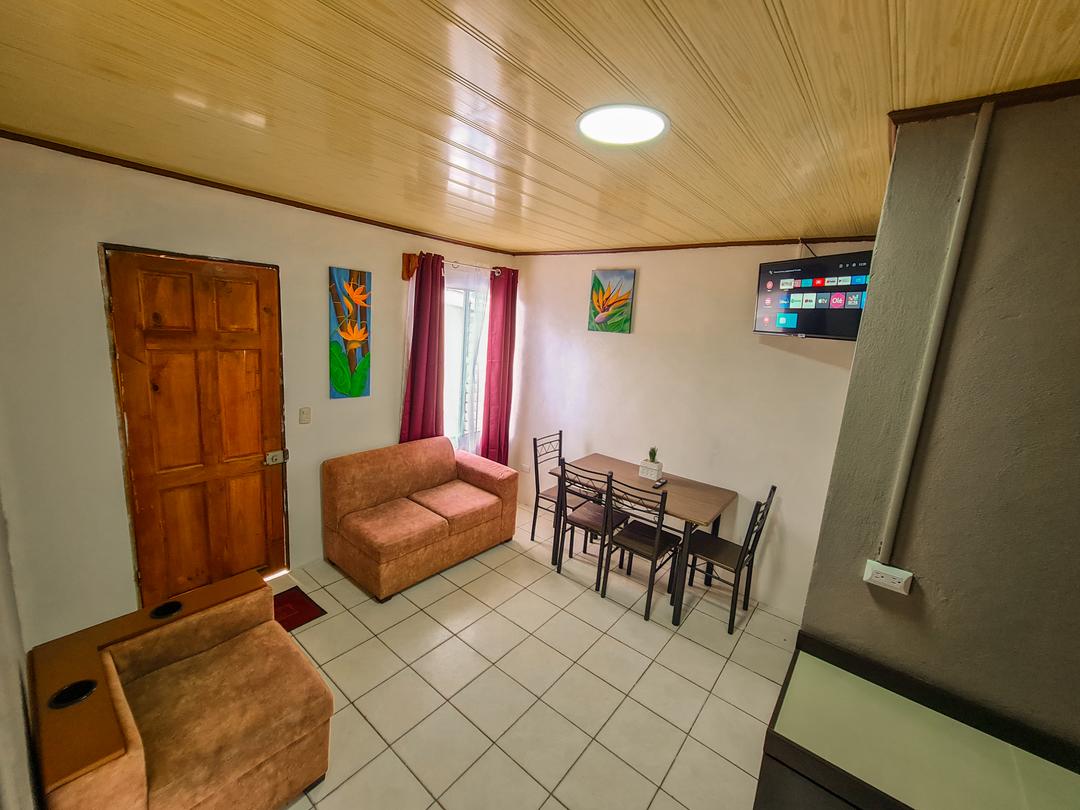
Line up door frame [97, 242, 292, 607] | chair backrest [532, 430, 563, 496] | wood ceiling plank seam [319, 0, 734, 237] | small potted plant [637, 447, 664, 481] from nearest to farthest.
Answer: wood ceiling plank seam [319, 0, 734, 237], door frame [97, 242, 292, 607], small potted plant [637, 447, 664, 481], chair backrest [532, 430, 563, 496]

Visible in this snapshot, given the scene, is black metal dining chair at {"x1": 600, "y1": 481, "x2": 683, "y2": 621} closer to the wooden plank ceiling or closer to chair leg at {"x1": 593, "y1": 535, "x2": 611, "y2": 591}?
chair leg at {"x1": 593, "y1": 535, "x2": 611, "y2": 591}

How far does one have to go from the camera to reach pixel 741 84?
108 centimetres

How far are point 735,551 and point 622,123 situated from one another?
267 centimetres

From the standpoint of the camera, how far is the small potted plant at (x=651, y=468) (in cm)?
322

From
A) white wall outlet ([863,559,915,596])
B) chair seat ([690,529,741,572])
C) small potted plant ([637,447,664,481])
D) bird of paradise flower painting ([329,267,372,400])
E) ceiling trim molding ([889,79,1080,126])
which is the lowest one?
chair seat ([690,529,741,572])

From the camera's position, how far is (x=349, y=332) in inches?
123

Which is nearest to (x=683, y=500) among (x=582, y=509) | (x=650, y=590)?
(x=650, y=590)

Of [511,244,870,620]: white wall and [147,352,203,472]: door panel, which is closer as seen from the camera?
[147,352,203,472]: door panel

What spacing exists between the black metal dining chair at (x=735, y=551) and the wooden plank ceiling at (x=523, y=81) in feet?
5.92

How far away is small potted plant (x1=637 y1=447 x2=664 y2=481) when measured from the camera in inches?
127

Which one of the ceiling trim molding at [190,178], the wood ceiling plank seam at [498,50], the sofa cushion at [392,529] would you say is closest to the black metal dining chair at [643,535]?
the sofa cushion at [392,529]

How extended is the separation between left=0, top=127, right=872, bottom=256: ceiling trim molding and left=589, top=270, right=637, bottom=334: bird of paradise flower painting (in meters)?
0.21

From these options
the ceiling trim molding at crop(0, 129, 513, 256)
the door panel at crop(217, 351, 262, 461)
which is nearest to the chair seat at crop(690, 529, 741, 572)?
the door panel at crop(217, 351, 262, 461)

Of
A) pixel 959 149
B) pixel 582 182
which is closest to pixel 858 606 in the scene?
pixel 959 149
